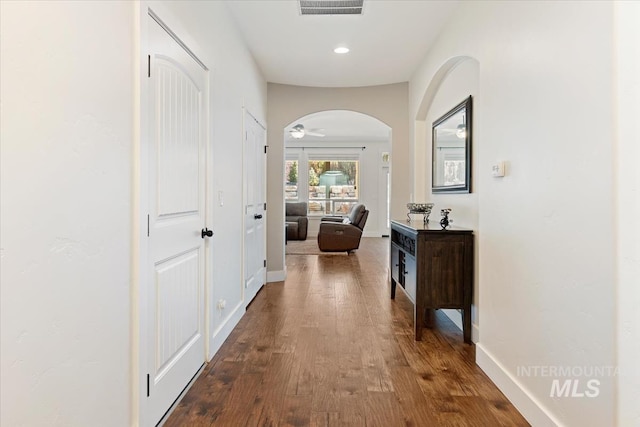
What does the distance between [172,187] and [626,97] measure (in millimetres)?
1905

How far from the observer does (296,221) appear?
9086mm

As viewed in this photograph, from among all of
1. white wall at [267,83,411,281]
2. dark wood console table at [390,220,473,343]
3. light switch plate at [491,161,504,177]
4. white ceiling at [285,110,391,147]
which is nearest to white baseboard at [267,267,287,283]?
white wall at [267,83,411,281]

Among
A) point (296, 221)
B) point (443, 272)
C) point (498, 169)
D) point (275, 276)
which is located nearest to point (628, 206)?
point (498, 169)

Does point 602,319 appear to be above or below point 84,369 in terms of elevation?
above

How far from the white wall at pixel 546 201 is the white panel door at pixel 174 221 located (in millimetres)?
1756

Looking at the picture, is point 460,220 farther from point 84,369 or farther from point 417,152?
point 84,369

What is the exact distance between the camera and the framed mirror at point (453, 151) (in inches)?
119

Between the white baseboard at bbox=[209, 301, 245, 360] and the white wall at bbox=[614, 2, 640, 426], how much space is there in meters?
2.18

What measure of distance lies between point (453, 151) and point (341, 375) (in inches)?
85.3

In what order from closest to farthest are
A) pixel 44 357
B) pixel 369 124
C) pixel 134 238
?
pixel 44 357, pixel 134 238, pixel 369 124

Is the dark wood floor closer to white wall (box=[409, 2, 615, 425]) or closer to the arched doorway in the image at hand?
white wall (box=[409, 2, 615, 425])

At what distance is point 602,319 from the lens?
1.35 meters

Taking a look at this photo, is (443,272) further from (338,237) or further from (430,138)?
(338,237)

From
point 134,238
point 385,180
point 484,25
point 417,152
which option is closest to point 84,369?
point 134,238
